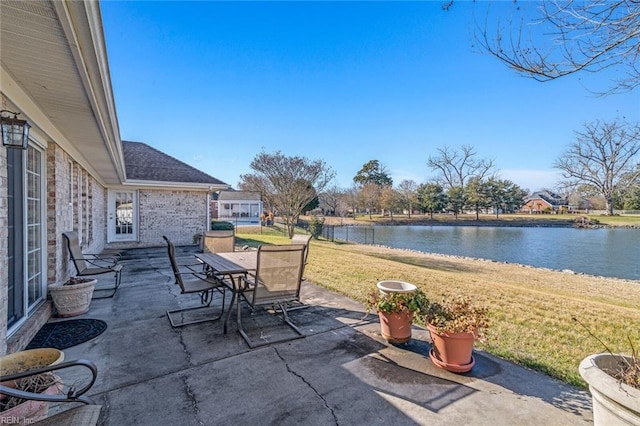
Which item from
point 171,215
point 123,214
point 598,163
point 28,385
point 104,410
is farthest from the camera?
point 598,163

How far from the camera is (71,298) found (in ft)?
12.9

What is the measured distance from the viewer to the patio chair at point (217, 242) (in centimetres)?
535

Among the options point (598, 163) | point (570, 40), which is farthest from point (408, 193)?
point (570, 40)

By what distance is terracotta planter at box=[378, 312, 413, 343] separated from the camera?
3.04m

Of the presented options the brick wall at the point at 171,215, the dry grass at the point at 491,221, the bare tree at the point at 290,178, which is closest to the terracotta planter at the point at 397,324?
the brick wall at the point at 171,215

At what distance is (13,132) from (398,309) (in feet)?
12.1

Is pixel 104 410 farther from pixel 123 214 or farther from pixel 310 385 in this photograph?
pixel 123 214

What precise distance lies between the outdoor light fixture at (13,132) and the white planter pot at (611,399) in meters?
4.21

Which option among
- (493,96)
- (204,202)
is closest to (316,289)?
(204,202)

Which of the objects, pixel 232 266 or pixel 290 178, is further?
pixel 290 178

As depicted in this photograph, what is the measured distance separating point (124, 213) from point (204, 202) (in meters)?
2.76

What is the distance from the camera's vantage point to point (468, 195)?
40844mm

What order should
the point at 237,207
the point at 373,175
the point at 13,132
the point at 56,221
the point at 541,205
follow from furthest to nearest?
the point at 541,205, the point at 373,175, the point at 237,207, the point at 56,221, the point at 13,132

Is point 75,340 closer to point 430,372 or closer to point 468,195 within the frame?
point 430,372
